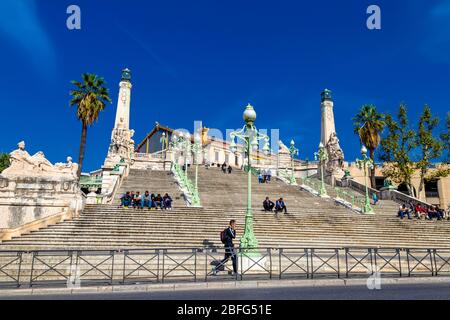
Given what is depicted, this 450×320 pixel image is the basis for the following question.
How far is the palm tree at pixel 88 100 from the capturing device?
36.2 m

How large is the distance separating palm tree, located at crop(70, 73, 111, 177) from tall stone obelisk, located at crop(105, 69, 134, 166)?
5.54 m

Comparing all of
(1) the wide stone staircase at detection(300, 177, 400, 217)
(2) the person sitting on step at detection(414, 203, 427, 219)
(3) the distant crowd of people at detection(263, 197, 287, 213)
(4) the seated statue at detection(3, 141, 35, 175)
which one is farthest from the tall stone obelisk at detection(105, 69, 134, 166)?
(2) the person sitting on step at detection(414, 203, 427, 219)

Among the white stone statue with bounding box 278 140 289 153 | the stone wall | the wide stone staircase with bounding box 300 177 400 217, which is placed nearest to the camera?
the stone wall

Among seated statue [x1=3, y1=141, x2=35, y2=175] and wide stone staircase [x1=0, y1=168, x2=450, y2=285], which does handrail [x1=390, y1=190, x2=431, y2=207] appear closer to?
wide stone staircase [x1=0, y1=168, x2=450, y2=285]

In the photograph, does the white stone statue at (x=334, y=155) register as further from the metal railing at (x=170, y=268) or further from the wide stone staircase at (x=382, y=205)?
the metal railing at (x=170, y=268)

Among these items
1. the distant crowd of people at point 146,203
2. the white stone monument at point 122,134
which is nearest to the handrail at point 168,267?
the distant crowd of people at point 146,203

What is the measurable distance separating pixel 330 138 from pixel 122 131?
82.7 feet

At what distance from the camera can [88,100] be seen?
3650 centimetres

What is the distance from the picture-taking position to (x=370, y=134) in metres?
42.5

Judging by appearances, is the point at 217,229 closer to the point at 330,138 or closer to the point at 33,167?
the point at 33,167

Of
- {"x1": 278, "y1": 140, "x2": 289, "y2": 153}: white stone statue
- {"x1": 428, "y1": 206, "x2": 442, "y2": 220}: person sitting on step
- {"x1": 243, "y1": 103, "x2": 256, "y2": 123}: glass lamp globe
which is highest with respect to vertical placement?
{"x1": 278, "y1": 140, "x2": 289, "y2": 153}: white stone statue

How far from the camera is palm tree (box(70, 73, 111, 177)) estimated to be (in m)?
36.2

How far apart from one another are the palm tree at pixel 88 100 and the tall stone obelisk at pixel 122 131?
5536 mm
